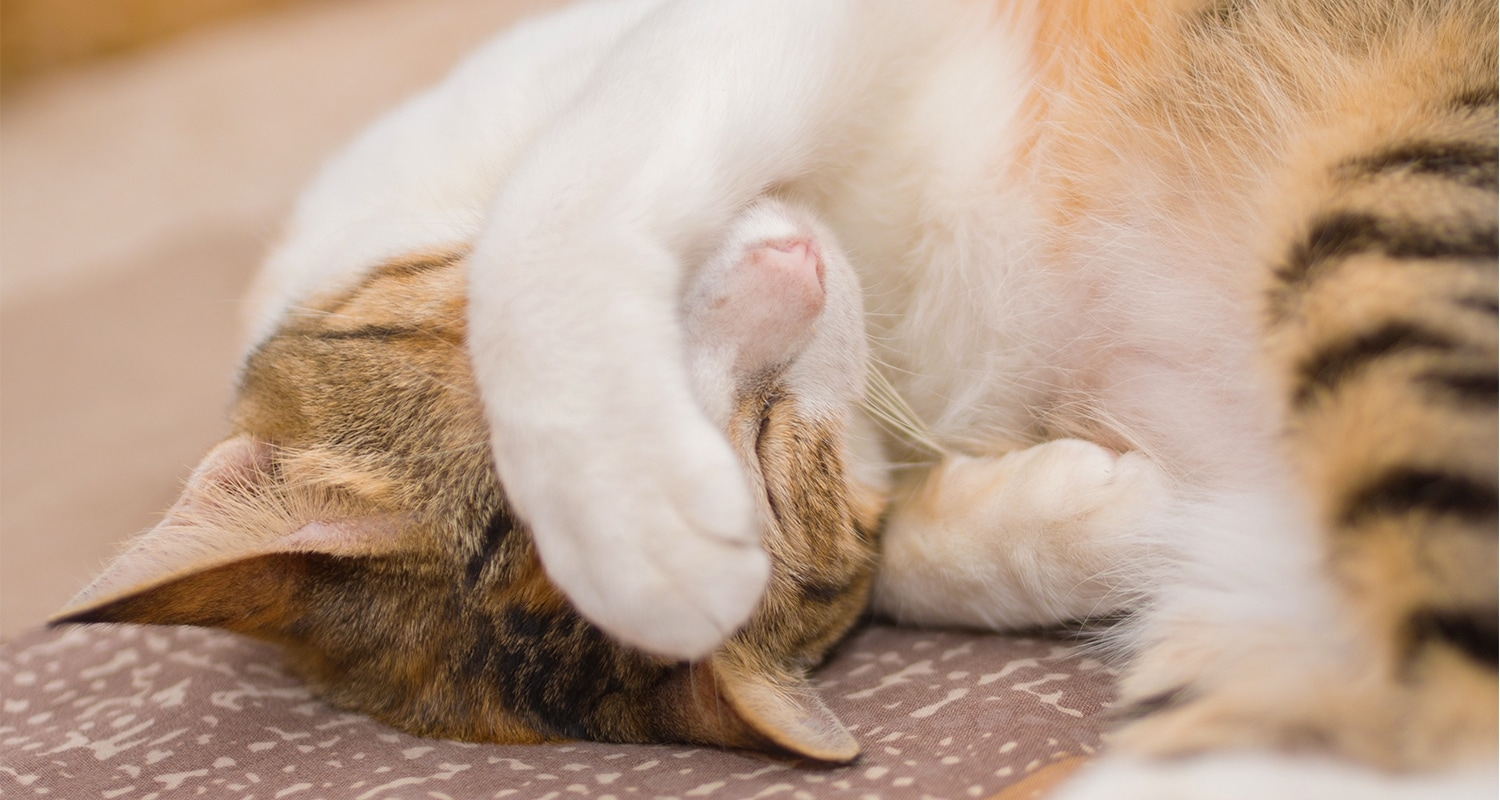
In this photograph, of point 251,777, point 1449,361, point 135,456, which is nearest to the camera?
point 1449,361

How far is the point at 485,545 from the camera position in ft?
3.06

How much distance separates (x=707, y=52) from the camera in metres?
0.98

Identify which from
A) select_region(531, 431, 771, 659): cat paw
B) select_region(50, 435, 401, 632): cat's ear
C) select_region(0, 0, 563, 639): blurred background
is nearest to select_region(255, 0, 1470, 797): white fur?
select_region(531, 431, 771, 659): cat paw

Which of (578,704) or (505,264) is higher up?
(505,264)

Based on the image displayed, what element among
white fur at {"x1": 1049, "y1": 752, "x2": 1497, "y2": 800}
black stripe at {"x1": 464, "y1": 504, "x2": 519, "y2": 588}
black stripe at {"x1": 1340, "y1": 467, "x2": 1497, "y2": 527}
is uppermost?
black stripe at {"x1": 464, "y1": 504, "x2": 519, "y2": 588}

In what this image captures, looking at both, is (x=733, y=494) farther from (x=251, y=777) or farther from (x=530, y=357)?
(x=251, y=777)

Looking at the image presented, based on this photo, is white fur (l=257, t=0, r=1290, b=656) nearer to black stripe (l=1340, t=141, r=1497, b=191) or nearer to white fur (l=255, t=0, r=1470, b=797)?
white fur (l=255, t=0, r=1470, b=797)

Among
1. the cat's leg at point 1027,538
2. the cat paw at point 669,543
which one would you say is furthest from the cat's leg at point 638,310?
the cat's leg at point 1027,538

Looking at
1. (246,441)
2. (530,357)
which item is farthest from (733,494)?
(246,441)

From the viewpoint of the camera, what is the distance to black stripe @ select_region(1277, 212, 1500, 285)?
73cm

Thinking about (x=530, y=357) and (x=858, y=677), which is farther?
(x=858, y=677)

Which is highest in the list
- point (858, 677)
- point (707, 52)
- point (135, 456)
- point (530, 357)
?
point (707, 52)

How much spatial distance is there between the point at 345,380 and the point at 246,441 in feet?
0.35

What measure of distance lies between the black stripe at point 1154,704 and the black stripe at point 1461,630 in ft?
0.56
